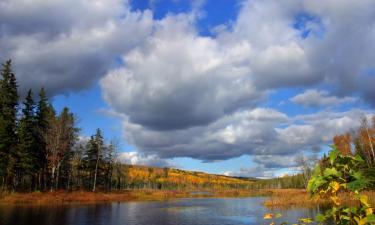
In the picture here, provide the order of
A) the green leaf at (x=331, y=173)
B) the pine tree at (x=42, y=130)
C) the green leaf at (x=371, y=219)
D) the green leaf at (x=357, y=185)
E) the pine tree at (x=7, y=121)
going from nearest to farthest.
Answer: the green leaf at (x=357, y=185), the green leaf at (x=371, y=219), the green leaf at (x=331, y=173), the pine tree at (x=7, y=121), the pine tree at (x=42, y=130)

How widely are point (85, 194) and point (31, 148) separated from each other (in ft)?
39.7

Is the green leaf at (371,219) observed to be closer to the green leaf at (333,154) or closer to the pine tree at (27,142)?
the green leaf at (333,154)

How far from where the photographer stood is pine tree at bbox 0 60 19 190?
55.6 metres

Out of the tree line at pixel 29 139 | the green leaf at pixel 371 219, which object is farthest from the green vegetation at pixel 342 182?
the tree line at pixel 29 139

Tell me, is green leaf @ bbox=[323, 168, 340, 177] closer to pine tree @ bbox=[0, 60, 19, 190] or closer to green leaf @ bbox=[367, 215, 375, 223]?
green leaf @ bbox=[367, 215, 375, 223]

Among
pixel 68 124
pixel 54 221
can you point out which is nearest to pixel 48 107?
pixel 68 124

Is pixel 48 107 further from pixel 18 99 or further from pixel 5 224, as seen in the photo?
pixel 5 224

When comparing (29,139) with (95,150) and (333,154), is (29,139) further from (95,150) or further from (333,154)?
(333,154)

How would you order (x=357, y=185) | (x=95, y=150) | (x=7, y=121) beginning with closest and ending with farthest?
1. (x=357, y=185)
2. (x=7, y=121)
3. (x=95, y=150)

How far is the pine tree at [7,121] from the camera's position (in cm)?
5556

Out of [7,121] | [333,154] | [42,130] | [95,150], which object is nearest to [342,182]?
[333,154]

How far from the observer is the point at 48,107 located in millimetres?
68562

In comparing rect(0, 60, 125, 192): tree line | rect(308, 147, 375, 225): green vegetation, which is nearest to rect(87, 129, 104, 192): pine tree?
rect(0, 60, 125, 192): tree line

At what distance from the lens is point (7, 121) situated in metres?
56.4
